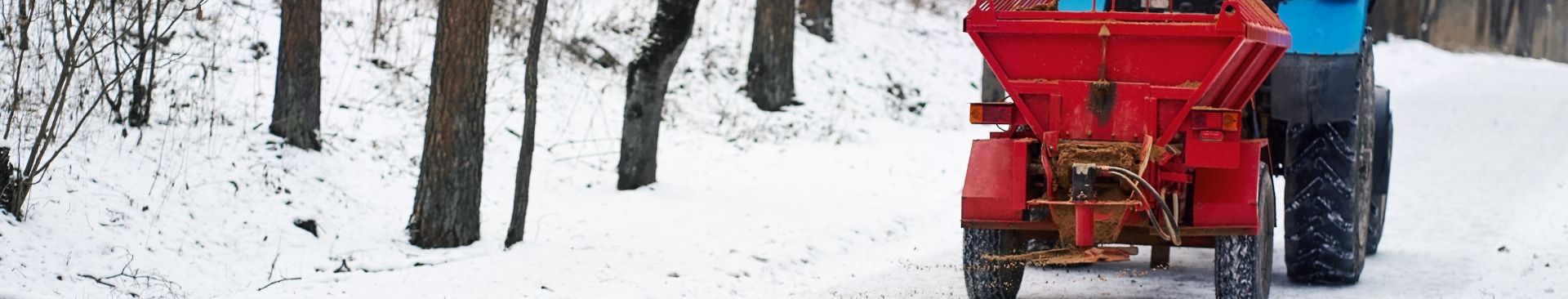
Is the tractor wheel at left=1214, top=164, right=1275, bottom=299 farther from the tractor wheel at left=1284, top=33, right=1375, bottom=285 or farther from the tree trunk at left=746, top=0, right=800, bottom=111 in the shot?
the tree trunk at left=746, top=0, right=800, bottom=111

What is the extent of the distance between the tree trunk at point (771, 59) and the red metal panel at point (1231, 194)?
32.8 ft

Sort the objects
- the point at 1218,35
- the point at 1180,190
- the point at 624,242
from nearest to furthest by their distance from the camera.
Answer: the point at 1218,35 < the point at 1180,190 < the point at 624,242

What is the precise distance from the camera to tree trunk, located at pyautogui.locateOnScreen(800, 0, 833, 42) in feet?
68.6

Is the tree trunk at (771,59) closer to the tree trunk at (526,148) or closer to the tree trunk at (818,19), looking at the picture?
the tree trunk at (818,19)

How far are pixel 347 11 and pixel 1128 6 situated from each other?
952 centimetres

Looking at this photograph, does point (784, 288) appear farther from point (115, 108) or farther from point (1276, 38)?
point (115, 108)

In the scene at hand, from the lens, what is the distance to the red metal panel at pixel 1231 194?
7.24 metres

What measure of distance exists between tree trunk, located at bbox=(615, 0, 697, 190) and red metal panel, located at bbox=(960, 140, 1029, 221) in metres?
4.49

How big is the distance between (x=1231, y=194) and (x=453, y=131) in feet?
15.1

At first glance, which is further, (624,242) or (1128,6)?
(624,242)

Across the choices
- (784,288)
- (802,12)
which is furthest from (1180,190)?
(802,12)

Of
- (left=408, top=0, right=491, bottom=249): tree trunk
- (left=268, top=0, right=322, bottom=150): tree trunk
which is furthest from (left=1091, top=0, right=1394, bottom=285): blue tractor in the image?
(left=268, top=0, right=322, bottom=150): tree trunk

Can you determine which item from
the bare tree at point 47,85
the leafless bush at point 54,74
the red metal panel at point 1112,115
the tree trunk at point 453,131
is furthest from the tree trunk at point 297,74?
the red metal panel at point 1112,115

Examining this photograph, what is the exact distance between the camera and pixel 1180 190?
7.43 metres
